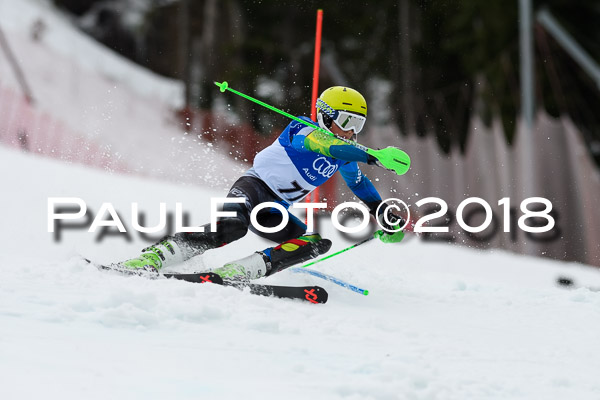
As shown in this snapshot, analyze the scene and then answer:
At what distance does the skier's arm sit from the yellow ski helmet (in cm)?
18

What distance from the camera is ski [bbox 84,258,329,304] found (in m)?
4.20

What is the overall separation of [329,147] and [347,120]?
35 cm

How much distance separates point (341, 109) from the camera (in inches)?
189

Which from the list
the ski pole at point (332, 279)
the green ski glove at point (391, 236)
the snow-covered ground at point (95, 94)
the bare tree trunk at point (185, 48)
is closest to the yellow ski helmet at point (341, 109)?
the green ski glove at point (391, 236)

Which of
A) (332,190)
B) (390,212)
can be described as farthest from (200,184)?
(390,212)

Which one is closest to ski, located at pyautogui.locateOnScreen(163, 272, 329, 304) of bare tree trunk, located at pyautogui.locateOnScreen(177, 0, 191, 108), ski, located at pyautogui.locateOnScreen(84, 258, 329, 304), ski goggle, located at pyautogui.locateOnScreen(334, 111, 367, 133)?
ski, located at pyautogui.locateOnScreen(84, 258, 329, 304)

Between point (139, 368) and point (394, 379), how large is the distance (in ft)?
3.11

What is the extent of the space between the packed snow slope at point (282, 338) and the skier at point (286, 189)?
0.30 m

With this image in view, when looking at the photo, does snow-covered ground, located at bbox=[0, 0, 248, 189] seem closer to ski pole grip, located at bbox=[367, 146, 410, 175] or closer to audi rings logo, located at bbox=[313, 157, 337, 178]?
audi rings logo, located at bbox=[313, 157, 337, 178]

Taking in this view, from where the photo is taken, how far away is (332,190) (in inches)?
485

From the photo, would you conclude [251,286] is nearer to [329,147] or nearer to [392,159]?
[329,147]

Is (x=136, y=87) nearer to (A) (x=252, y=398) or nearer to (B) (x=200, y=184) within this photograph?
(B) (x=200, y=184)

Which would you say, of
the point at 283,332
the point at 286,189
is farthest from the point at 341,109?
the point at 283,332

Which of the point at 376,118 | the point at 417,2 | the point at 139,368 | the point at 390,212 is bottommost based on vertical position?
the point at 139,368
